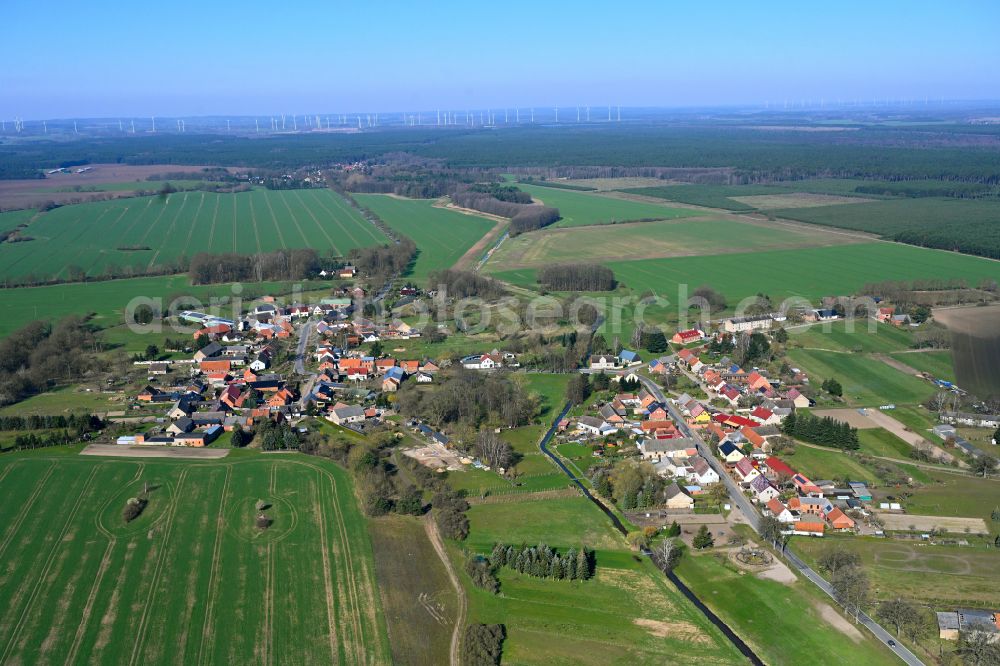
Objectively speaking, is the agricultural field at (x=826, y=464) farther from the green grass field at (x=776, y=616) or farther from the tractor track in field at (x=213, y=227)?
the tractor track in field at (x=213, y=227)

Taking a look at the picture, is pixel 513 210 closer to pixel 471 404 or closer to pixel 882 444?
pixel 471 404

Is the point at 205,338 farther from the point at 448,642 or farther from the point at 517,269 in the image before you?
the point at 448,642

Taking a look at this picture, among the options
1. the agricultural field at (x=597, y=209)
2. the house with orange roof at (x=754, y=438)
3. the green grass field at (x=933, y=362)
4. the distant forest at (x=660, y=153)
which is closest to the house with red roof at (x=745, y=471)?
the house with orange roof at (x=754, y=438)

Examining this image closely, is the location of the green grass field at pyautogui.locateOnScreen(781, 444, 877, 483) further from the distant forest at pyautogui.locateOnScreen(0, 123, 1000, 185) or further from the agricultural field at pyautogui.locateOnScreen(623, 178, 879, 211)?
the distant forest at pyautogui.locateOnScreen(0, 123, 1000, 185)

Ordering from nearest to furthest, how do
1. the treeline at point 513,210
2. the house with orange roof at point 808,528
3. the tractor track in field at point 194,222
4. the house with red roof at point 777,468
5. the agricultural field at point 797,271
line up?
the house with orange roof at point 808,528 → the house with red roof at point 777,468 → the agricultural field at point 797,271 → the tractor track in field at point 194,222 → the treeline at point 513,210

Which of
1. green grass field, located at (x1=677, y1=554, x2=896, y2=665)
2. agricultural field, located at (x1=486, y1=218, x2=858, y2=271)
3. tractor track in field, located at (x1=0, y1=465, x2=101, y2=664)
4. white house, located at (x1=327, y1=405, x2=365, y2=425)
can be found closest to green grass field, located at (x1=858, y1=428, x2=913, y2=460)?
green grass field, located at (x1=677, y1=554, x2=896, y2=665)

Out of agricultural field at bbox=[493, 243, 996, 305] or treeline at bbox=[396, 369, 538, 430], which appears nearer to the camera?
treeline at bbox=[396, 369, 538, 430]

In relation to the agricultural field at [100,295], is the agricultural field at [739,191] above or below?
above
